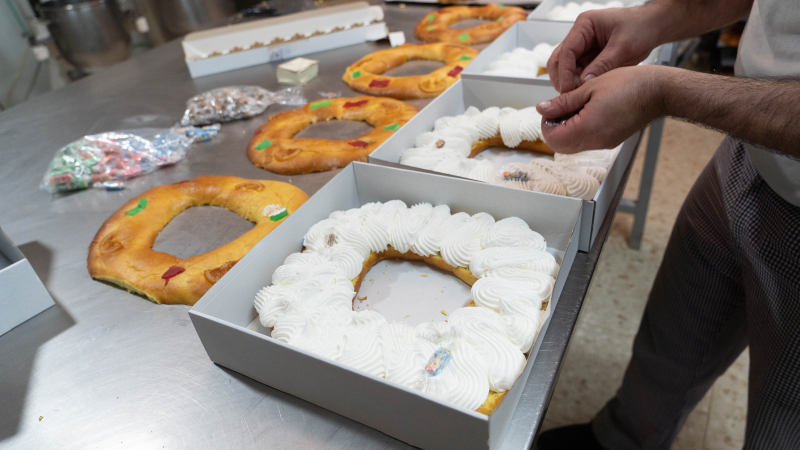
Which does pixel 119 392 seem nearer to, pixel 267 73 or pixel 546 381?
pixel 546 381

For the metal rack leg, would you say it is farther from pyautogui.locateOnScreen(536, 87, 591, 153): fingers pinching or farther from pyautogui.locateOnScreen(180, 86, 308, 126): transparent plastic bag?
pyautogui.locateOnScreen(180, 86, 308, 126): transparent plastic bag

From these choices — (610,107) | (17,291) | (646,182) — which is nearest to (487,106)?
(610,107)

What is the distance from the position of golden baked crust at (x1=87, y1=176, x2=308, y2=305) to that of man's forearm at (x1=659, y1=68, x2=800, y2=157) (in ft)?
3.79

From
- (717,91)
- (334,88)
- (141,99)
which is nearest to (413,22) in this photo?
(334,88)

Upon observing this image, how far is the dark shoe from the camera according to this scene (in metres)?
1.98

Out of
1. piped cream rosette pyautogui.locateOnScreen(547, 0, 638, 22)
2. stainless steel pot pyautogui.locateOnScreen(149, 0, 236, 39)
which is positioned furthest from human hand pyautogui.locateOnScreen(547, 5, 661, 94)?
stainless steel pot pyautogui.locateOnScreen(149, 0, 236, 39)

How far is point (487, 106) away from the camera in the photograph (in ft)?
7.04

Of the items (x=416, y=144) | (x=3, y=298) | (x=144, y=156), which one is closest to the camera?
(x=3, y=298)

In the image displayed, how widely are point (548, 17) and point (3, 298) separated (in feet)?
9.48

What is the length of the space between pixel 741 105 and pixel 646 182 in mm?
2141

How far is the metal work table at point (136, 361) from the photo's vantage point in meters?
1.00

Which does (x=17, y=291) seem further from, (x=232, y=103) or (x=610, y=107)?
(x=610, y=107)

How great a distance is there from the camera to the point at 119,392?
3.68 ft

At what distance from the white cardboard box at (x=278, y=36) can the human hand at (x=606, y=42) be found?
5.84ft
